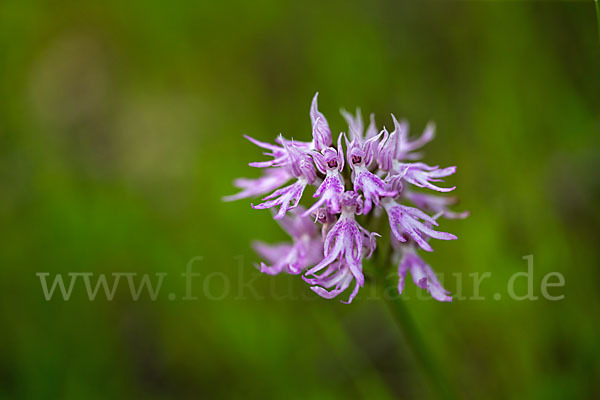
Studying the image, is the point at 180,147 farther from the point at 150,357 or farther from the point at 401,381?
the point at 401,381

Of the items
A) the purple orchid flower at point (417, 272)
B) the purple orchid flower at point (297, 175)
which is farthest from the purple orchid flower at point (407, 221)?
the purple orchid flower at point (297, 175)

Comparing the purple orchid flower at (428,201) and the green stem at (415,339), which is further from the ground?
the purple orchid flower at (428,201)

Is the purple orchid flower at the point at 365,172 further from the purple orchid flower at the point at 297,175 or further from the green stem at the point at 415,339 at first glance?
the green stem at the point at 415,339

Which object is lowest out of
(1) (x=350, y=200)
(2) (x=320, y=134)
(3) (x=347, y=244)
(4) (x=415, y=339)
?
(4) (x=415, y=339)

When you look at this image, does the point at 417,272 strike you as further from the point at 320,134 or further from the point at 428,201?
the point at 320,134

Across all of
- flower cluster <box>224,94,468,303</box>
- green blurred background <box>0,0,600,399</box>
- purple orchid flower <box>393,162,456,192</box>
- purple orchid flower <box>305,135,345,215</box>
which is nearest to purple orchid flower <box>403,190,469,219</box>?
flower cluster <box>224,94,468,303</box>

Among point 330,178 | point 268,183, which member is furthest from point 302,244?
point 330,178

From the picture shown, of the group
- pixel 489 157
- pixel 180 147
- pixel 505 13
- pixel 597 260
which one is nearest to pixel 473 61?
pixel 505 13

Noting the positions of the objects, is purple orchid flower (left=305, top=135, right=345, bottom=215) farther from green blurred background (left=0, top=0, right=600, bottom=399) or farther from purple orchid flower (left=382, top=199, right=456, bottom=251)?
green blurred background (left=0, top=0, right=600, bottom=399)
